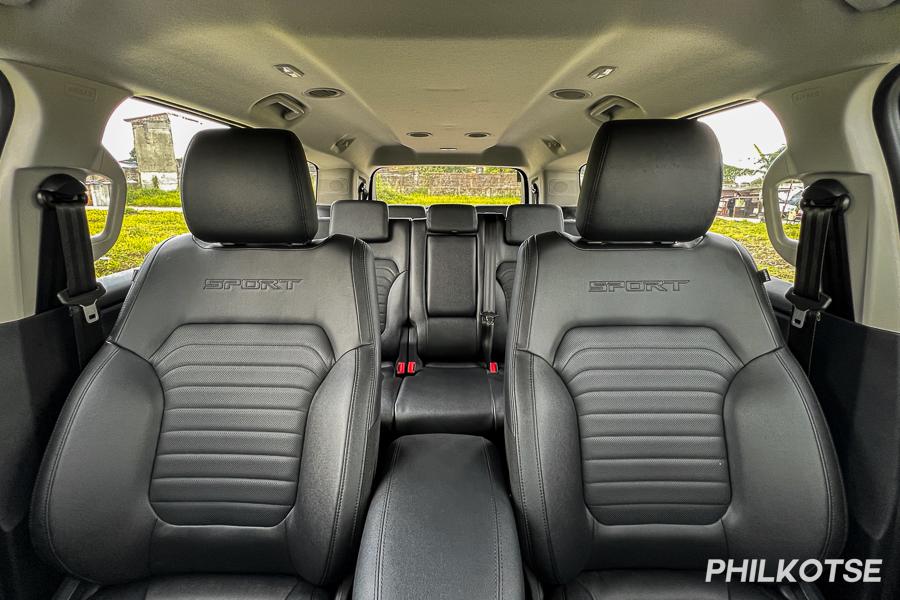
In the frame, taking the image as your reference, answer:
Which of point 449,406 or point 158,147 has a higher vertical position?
point 158,147

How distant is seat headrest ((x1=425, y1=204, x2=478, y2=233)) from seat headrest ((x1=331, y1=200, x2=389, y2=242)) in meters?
0.31

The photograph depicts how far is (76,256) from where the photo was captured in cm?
137

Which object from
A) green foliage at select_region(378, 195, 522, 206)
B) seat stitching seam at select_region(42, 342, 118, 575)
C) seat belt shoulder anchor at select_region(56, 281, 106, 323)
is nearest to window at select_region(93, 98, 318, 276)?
seat belt shoulder anchor at select_region(56, 281, 106, 323)

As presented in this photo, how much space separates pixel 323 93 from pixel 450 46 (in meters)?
0.90

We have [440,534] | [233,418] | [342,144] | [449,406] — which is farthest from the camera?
[342,144]

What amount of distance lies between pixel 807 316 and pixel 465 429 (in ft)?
4.45

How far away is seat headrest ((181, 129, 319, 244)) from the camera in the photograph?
1.32m

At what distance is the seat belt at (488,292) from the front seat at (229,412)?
1.61 metres

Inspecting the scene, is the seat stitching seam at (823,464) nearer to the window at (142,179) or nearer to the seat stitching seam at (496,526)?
the seat stitching seam at (496,526)

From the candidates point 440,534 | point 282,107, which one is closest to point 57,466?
point 440,534

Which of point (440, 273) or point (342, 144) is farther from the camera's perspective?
point (342, 144)

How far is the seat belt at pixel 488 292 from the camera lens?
9.67 ft

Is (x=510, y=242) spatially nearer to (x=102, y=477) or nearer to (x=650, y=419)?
(x=650, y=419)

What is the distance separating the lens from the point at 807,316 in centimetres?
142
